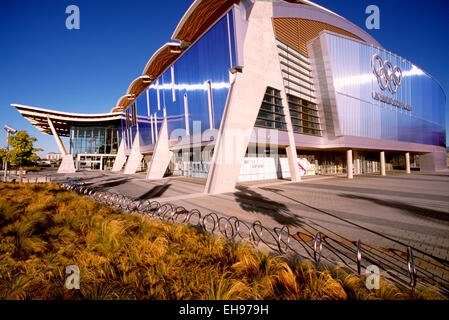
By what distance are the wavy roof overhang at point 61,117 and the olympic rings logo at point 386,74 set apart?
2199 inches

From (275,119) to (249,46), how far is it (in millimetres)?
7241

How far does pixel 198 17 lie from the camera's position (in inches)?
872

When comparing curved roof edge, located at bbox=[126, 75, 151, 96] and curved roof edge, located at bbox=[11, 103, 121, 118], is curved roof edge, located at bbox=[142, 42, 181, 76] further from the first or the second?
curved roof edge, located at bbox=[11, 103, 121, 118]

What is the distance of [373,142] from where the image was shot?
88.7ft

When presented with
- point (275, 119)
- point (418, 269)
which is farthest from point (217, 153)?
point (418, 269)

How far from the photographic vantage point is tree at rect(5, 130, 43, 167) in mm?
21134

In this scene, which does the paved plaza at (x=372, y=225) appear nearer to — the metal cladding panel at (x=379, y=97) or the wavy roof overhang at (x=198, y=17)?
the metal cladding panel at (x=379, y=97)

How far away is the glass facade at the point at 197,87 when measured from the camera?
1616 cm

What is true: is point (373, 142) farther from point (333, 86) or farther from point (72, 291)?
point (72, 291)

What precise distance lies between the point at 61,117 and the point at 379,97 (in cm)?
7009

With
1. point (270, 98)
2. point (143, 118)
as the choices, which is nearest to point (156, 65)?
point (143, 118)

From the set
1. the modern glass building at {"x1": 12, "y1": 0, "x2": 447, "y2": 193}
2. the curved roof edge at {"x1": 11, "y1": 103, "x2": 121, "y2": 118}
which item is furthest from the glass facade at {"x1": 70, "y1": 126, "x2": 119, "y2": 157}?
the modern glass building at {"x1": 12, "y1": 0, "x2": 447, "y2": 193}

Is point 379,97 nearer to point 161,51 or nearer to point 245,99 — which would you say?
point 245,99

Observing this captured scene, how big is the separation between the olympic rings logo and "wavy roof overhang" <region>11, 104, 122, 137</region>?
183 ft
